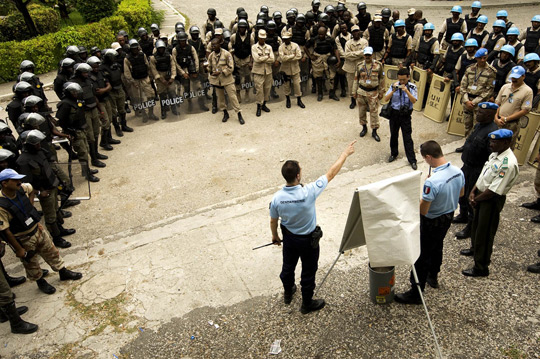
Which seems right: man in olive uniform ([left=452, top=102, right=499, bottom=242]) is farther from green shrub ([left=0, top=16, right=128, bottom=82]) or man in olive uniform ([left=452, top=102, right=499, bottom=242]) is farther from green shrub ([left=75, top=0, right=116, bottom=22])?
green shrub ([left=75, top=0, right=116, bottom=22])

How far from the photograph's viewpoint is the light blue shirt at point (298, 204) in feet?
13.1

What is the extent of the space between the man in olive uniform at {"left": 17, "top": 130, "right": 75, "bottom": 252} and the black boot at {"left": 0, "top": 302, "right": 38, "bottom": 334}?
168 cm

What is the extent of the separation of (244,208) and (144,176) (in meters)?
2.42

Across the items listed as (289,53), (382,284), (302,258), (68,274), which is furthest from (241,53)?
(382,284)

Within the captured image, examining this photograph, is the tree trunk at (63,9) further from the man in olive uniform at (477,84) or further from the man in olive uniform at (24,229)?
the man in olive uniform at (477,84)

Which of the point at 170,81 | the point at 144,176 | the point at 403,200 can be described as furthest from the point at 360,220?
the point at 170,81

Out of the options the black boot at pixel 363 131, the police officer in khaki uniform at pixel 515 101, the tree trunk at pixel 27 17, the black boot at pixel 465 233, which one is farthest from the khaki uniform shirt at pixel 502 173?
the tree trunk at pixel 27 17

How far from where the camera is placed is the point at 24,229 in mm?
4805

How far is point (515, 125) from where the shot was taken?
7012 millimetres

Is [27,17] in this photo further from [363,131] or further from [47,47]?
[363,131]

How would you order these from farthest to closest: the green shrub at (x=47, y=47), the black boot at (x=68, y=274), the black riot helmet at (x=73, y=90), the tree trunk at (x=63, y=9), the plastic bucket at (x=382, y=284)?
1. the tree trunk at (x=63, y=9)
2. the green shrub at (x=47, y=47)
3. the black riot helmet at (x=73, y=90)
4. the black boot at (x=68, y=274)
5. the plastic bucket at (x=382, y=284)

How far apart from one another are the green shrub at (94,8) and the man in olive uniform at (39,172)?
12537mm

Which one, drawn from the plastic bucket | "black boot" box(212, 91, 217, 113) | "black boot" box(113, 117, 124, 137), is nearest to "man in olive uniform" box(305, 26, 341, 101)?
"black boot" box(212, 91, 217, 113)

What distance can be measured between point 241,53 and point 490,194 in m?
7.68
